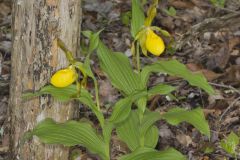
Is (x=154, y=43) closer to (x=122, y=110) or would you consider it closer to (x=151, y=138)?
(x=122, y=110)

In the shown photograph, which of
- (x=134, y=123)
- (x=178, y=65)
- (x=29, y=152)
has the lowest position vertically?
(x=29, y=152)

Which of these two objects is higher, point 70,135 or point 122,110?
point 122,110

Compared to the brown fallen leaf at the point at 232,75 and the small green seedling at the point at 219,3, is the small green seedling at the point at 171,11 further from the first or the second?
the brown fallen leaf at the point at 232,75

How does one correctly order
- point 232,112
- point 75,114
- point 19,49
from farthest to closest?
point 232,112 < point 75,114 < point 19,49

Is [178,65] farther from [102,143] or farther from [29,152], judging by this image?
[29,152]

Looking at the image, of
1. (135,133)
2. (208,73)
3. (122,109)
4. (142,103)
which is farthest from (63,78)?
(208,73)

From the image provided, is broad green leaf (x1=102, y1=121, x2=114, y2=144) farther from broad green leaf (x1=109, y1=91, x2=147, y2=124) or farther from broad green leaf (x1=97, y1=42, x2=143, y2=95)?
broad green leaf (x1=97, y1=42, x2=143, y2=95)

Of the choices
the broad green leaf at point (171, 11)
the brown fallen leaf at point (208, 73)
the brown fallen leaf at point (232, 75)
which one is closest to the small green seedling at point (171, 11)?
the broad green leaf at point (171, 11)

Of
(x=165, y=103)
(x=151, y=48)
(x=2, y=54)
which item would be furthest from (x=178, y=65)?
(x=2, y=54)
